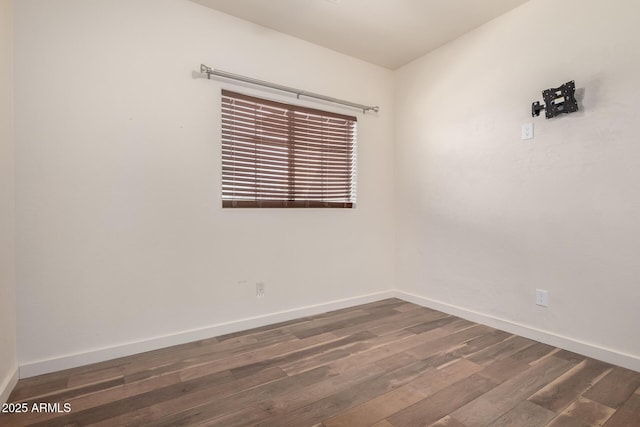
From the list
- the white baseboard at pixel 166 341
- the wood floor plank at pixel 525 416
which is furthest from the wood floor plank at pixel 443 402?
the white baseboard at pixel 166 341

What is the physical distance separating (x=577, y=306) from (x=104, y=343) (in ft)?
10.4

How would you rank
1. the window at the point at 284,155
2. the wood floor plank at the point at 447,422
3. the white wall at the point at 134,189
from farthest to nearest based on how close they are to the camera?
the window at the point at 284,155 < the white wall at the point at 134,189 < the wood floor plank at the point at 447,422

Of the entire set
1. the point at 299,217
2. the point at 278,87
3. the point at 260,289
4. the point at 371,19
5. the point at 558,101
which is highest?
the point at 371,19

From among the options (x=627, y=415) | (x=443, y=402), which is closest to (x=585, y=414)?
(x=627, y=415)

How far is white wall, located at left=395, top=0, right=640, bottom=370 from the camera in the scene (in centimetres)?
196

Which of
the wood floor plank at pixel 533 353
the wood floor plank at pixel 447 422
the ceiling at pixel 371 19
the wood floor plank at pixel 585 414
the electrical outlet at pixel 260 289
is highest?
the ceiling at pixel 371 19

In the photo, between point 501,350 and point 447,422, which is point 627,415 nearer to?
point 501,350

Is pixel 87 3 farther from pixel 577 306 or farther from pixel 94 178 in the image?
pixel 577 306

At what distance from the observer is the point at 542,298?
233 cm

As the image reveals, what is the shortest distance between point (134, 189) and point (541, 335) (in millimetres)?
3094

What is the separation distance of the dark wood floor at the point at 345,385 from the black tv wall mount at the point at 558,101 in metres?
1.66

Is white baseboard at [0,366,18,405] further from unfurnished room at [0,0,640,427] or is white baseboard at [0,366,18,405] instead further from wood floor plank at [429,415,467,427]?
wood floor plank at [429,415,467,427]

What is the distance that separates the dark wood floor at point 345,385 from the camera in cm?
149

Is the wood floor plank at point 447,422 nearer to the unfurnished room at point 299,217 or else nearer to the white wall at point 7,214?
the unfurnished room at point 299,217
